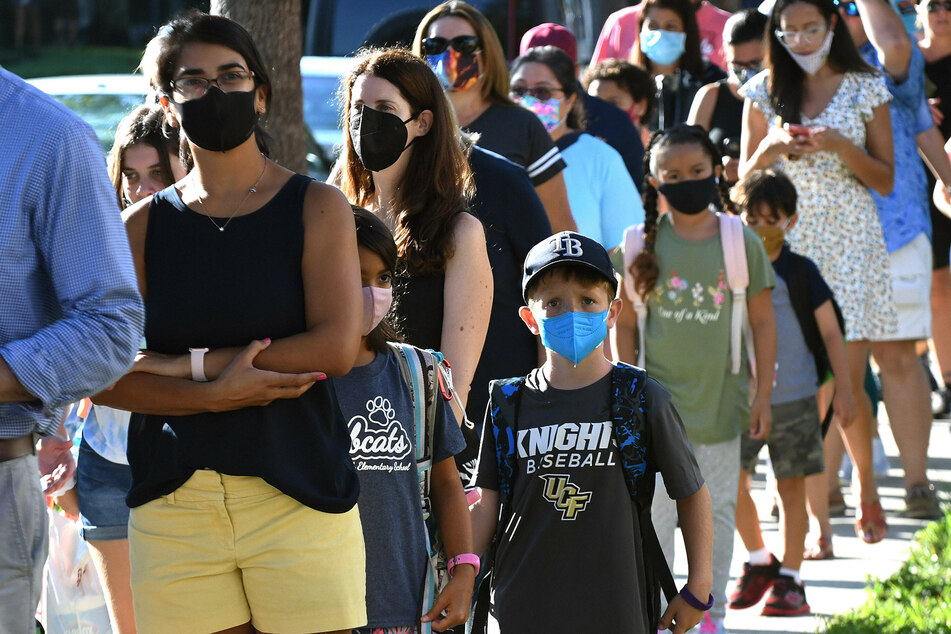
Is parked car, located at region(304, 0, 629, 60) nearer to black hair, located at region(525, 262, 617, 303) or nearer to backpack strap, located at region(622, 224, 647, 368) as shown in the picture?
backpack strap, located at region(622, 224, 647, 368)

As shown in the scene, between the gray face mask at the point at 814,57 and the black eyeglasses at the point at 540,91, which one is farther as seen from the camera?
the black eyeglasses at the point at 540,91

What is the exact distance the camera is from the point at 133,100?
9578 millimetres

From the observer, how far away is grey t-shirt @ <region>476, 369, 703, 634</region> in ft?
11.8

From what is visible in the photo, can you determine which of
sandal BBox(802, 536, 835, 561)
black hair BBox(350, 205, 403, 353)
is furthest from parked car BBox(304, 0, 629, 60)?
black hair BBox(350, 205, 403, 353)

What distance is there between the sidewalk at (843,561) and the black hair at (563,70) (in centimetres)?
212

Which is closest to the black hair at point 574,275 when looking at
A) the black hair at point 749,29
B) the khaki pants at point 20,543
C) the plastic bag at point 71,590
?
the khaki pants at point 20,543

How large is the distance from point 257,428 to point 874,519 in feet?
14.8

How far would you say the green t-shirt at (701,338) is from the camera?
539cm

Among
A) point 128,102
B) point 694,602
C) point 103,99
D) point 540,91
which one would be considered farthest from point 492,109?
point 103,99

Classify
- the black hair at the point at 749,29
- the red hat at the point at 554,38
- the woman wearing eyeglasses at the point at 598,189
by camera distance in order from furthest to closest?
the red hat at the point at 554,38 < the black hair at the point at 749,29 < the woman wearing eyeglasses at the point at 598,189

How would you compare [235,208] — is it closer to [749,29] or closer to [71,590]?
[71,590]

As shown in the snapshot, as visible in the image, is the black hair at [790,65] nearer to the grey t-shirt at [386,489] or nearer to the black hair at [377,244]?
the black hair at [377,244]

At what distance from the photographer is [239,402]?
3.03 m

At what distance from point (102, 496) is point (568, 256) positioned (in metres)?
1.67
